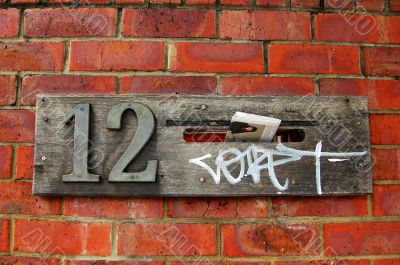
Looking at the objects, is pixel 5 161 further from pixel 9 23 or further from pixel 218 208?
pixel 218 208

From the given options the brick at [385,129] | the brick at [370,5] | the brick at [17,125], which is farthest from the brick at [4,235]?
the brick at [370,5]

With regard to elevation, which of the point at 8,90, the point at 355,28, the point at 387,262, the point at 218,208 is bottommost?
the point at 387,262

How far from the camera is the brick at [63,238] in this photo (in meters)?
1.23

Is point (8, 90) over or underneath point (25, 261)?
over

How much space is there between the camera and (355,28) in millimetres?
1344

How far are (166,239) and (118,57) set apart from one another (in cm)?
52

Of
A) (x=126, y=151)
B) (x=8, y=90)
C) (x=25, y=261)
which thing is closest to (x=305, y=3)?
(x=126, y=151)

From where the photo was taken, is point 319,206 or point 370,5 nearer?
point 319,206

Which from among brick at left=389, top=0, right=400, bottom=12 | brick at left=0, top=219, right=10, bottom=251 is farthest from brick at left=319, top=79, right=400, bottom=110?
brick at left=0, top=219, right=10, bottom=251

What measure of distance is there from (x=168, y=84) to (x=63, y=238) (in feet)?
1.67

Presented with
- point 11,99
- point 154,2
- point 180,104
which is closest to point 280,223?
point 180,104

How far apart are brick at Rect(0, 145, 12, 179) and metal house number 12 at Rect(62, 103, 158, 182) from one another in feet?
0.58

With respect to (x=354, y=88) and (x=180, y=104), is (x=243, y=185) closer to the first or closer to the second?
(x=180, y=104)

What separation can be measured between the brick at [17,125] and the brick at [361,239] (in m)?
0.87
